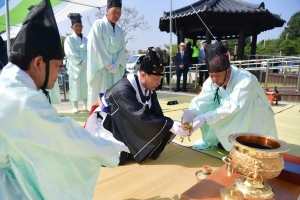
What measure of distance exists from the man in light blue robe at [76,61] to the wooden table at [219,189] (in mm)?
4351

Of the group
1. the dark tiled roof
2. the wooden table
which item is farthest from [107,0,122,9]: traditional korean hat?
the dark tiled roof

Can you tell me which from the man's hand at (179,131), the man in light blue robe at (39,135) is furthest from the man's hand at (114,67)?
the man in light blue robe at (39,135)

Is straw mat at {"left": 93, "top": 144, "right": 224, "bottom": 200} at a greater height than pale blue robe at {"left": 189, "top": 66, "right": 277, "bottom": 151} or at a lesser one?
lesser

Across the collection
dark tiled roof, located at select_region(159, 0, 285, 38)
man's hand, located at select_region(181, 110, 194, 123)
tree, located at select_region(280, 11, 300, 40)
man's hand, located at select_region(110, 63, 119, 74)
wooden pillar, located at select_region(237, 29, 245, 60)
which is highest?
tree, located at select_region(280, 11, 300, 40)

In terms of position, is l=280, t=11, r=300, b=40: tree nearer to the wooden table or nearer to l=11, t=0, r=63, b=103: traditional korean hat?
the wooden table

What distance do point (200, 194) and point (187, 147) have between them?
1790 mm

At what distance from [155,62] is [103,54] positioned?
7.63 ft

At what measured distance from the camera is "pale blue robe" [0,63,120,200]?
1042mm

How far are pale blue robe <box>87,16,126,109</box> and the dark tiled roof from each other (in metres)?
5.49

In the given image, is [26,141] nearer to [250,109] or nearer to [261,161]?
[261,161]

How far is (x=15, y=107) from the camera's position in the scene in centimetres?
103

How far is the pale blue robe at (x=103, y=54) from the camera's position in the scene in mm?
4164

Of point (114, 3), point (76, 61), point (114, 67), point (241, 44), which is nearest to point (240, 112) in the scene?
point (114, 67)

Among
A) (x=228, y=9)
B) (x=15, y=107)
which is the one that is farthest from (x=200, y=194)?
(x=228, y=9)
